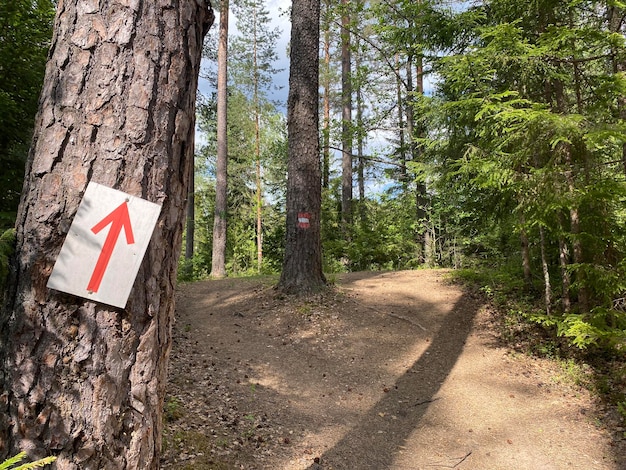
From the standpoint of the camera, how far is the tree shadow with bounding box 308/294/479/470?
13.0ft

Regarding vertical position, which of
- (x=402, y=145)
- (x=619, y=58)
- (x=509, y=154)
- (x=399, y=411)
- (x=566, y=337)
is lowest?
(x=399, y=411)

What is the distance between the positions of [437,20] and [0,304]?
8.22 m

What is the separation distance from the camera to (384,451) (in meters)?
4.13

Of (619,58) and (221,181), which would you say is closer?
(619,58)

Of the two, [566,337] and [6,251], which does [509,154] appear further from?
[6,251]

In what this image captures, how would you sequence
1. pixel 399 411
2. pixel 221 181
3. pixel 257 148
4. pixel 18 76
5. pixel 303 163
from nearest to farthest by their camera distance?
pixel 18 76, pixel 399 411, pixel 303 163, pixel 221 181, pixel 257 148

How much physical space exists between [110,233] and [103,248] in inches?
2.2

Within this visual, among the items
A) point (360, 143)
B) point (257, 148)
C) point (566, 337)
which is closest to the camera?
point (566, 337)

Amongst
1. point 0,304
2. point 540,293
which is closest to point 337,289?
point 540,293

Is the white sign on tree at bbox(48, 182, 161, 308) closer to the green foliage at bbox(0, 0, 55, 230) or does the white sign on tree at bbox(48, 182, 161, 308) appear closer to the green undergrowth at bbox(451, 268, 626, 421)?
the green foliage at bbox(0, 0, 55, 230)

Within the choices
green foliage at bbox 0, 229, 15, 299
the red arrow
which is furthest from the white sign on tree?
green foliage at bbox 0, 229, 15, 299

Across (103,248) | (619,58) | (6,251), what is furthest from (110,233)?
(619,58)

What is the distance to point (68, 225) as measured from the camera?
134 centimetres

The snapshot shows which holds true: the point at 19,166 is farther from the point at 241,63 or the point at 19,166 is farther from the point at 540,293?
the point at 241,63
